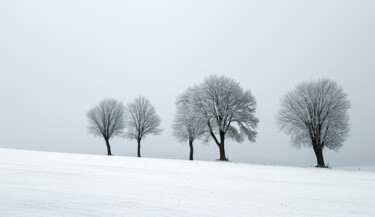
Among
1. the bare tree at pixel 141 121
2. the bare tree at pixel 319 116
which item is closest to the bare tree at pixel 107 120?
the bare tree at pixel 141 121

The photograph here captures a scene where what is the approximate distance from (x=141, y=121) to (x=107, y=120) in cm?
803

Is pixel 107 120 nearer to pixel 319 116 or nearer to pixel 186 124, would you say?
pixel 186 124

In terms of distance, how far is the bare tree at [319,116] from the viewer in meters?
40.0

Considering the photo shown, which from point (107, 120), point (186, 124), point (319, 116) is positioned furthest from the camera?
point (107, 120)

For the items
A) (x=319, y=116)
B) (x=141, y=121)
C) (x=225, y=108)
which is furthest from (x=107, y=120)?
(x=319, y=116)

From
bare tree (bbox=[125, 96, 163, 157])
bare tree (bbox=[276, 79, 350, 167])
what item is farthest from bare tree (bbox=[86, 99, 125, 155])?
bare tree (bbox=[276, 79, 350, 167])

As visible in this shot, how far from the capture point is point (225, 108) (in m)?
45.3

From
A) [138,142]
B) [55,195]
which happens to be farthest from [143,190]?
[138,142]

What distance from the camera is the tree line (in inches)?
1583

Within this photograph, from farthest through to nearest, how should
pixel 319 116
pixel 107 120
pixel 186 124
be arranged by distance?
pixel 107 120 → pixel 186 124 → pixel 319 116

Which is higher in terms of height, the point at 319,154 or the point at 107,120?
the point at 107,120

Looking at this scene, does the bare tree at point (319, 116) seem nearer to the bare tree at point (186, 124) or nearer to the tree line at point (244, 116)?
the tree line at point (244, 116)

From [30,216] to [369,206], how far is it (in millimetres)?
10581

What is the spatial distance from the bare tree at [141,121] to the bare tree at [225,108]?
54.8 ft
